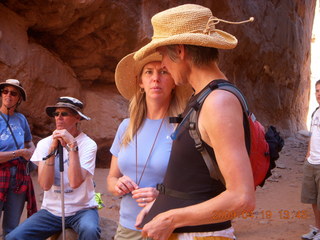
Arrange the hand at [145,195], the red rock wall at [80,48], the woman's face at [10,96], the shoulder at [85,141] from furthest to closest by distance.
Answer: the red rock wall at [80,48] < the woman's face at [10,96] < the shoulder at [85,141] < the hand at [145,195]

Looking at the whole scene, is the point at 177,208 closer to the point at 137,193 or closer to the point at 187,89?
the point at 137,193

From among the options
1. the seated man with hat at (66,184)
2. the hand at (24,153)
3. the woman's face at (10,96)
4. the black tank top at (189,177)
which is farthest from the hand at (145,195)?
the woman's face at (10,96)

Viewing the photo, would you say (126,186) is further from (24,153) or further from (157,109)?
(24,153)

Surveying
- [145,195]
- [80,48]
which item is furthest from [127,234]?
[80,48]

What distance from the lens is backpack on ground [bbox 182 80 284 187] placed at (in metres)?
1.33

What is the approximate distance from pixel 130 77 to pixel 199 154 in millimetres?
1409

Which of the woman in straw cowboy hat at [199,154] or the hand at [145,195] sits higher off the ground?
the woman in straw cowboy hat at [199,154]

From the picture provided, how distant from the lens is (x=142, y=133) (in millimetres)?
2361

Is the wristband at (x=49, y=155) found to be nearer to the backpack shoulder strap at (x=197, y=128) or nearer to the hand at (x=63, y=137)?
the hand at (x=63, y=137)

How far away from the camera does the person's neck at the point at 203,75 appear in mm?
1449

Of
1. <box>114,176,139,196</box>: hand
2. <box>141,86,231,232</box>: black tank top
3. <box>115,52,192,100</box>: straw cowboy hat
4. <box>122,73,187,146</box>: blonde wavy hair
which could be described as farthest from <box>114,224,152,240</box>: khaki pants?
<box>115,52,192,100</box>: straw cowboy hat

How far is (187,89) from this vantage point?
2525 millimetres

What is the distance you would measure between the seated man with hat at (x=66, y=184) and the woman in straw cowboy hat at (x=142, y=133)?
651mm

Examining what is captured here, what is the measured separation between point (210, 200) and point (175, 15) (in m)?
0.79
